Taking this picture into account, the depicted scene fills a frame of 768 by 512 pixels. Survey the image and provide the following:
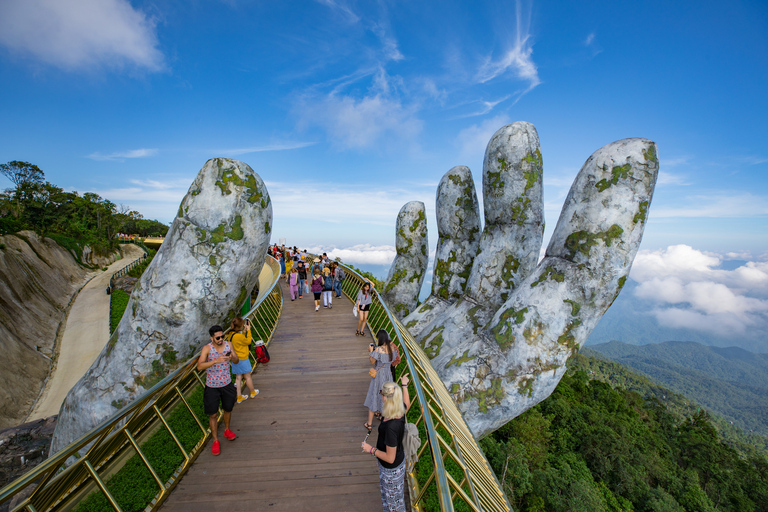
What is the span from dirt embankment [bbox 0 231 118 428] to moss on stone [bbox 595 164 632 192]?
71.7 ft

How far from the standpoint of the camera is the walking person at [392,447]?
3.12 metres

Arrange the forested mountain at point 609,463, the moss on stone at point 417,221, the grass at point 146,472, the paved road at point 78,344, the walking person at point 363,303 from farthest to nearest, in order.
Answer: the forested mountain at point 609,463
the moss on stone at point 417,221
the paved road at point 78,344
the walking person at point 363,303
the grass at point 146,472

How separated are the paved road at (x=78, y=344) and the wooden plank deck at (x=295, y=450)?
15.8 meters

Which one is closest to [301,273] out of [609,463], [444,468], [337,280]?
[337,280]

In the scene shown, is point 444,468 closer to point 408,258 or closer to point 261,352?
point 261,352

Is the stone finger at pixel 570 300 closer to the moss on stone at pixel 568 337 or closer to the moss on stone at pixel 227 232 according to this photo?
the moss on stone at pixel 568 337

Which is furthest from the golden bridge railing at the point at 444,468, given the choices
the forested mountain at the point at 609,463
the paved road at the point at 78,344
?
the paved road at the point at 78,344

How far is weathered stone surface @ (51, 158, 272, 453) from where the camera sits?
21.5 ft

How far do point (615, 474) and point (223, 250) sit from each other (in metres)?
31.8

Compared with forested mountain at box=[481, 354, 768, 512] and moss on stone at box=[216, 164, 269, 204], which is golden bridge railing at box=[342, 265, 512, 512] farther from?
forested mountain at box=[481, 354, 768, 512]

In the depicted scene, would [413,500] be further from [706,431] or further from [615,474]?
[706,431]

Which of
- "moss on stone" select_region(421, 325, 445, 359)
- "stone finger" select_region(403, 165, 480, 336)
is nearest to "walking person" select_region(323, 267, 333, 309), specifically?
"moss on stone" select_region(421, 325, 445, 359)

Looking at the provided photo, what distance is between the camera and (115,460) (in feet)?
13.0

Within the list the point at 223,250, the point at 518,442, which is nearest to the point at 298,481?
the point at 223,250
